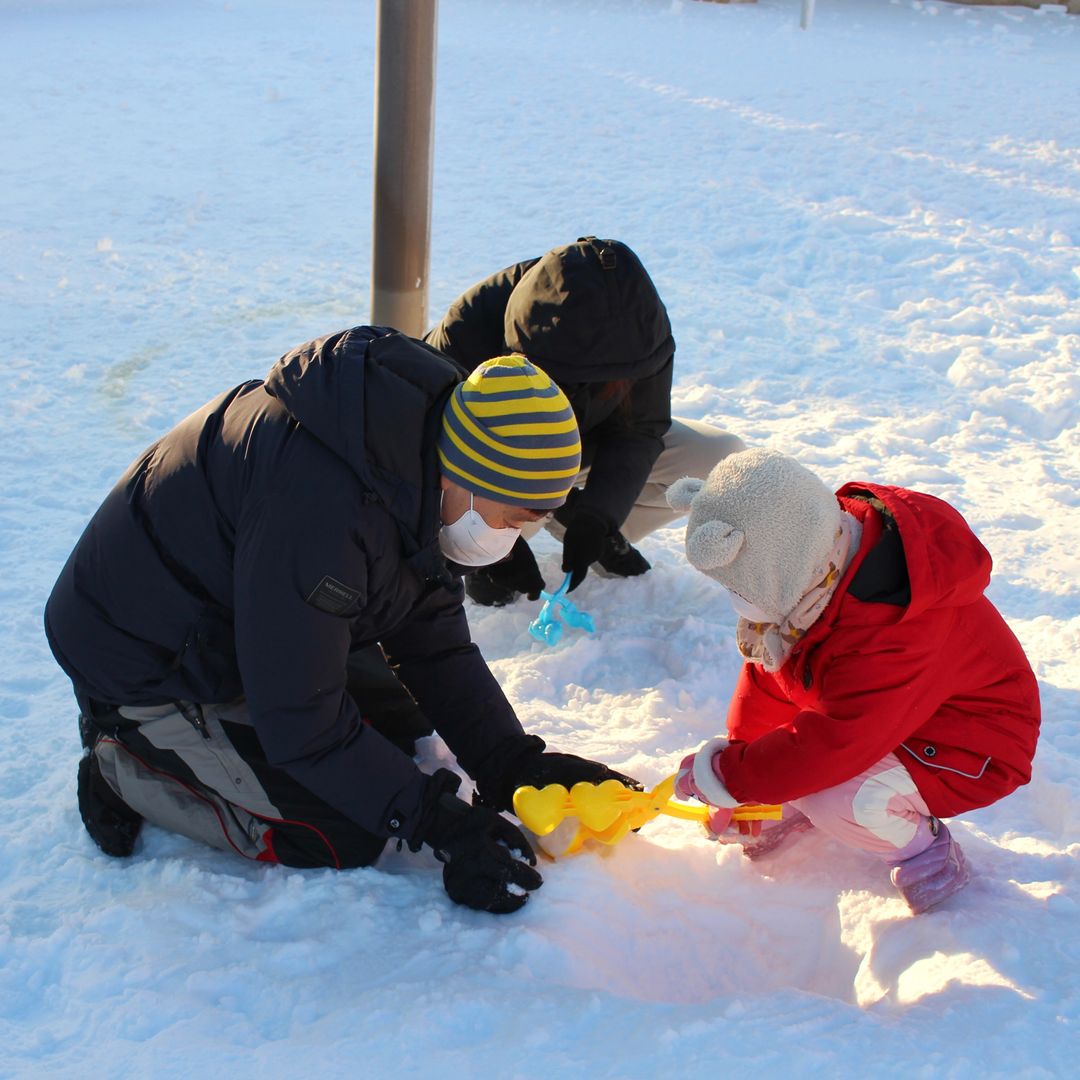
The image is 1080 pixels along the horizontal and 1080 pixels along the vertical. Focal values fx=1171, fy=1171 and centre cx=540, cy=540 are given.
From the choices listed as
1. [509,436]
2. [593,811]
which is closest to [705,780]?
[593,811]

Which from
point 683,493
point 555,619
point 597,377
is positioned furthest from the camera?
point 555,619

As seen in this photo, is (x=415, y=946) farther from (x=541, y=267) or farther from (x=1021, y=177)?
(x=1021, y=177)

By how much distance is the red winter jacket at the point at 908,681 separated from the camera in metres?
2.13

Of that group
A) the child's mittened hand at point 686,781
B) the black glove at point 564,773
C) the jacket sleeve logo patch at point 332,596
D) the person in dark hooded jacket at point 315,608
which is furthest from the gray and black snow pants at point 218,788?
the child's mittened hand at point 686,781

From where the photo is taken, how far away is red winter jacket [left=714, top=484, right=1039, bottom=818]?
2135mm

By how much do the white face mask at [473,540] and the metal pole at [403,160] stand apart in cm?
181

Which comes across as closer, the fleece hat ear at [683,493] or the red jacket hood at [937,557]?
the red jacket hood at [937,557]

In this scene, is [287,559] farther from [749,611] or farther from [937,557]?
[937,557]

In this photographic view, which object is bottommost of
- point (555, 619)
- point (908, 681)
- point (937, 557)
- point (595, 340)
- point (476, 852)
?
point (555, 619)

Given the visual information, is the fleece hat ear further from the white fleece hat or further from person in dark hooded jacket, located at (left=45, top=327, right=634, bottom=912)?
person in dark hooded jacket, located at (left=45, top=327, right=634, bottom=912)

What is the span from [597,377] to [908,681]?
49.8 inches

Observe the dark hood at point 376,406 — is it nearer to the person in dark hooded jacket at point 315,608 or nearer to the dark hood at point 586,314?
the person in dark hooded jacket at point 315,608

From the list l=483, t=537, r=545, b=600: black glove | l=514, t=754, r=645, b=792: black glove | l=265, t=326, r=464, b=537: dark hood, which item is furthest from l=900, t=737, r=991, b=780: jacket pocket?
l=483, t=537, r=545, b=600: black glove

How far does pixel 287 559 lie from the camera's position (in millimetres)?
2033
